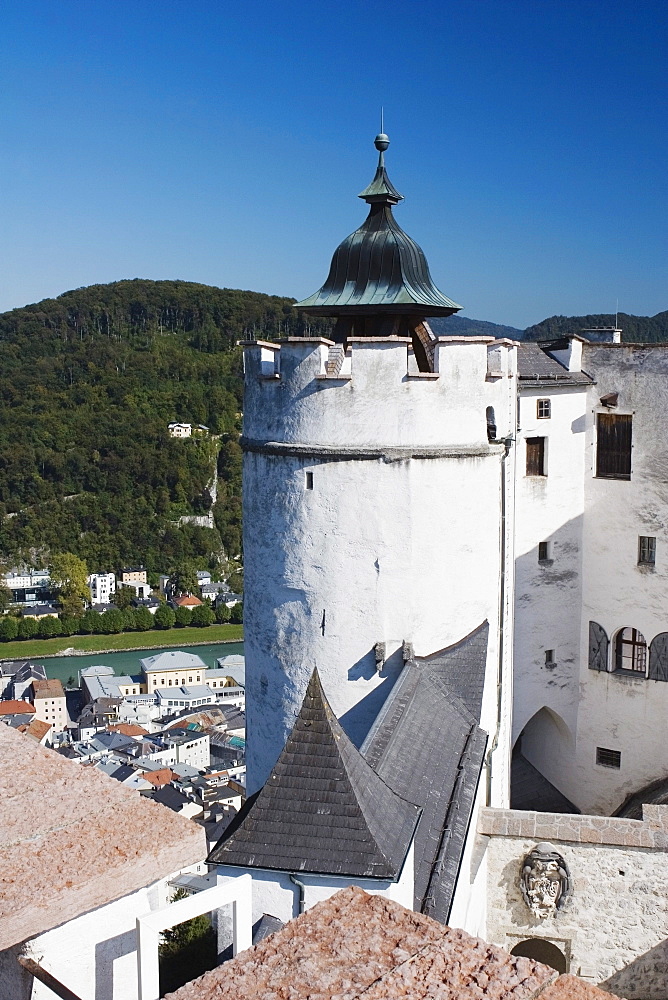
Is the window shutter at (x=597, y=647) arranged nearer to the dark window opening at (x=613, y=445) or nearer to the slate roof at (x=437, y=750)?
the dark window opening at (x=613, y=445)

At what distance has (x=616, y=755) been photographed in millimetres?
15672

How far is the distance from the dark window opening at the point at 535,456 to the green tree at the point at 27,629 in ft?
295

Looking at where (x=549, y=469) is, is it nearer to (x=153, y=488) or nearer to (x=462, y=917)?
(x=462, y=917)

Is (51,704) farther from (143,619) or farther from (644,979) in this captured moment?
(644,979)

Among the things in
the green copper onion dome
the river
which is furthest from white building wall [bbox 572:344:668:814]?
the river

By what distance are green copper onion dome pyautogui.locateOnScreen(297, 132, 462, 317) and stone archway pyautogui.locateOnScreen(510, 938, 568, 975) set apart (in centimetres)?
718

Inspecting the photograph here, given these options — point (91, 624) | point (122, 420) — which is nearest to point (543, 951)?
point (91, 624)

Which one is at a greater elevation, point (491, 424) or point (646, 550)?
point (491, 424)

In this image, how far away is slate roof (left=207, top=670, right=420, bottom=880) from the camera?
6.62 m

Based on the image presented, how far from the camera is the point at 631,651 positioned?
611 inches

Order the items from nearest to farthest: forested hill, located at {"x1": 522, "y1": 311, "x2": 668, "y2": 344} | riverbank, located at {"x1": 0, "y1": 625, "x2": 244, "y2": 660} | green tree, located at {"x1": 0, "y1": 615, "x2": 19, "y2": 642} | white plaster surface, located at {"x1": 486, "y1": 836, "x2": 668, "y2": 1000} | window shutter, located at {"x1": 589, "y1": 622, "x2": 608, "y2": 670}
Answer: white plaster surface, located at {"x1": 486, "y1": 836, "x2": 668, "y2": 1000} < window shutter, located at {"x1": 589, "y1": 622, "x2": 608, "y2": 670} < forested hill, located at {"x1": 522, "y1": 311, "x2": 668, "y2": 344} < riverbank, located at {"x1": 0, "y1": 625, "x2": 244, "y2": 660} < green tree, located at {"x1": 0, "y1": 615, "x2": 19, "y2": 642}

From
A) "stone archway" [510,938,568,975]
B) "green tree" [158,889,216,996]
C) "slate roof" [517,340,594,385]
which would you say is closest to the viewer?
"green tree" [158,889,216,996]

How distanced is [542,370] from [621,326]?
770 centimetres

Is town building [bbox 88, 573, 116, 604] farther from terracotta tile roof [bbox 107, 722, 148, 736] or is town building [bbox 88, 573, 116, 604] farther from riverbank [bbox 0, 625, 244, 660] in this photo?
terracotta tile roof [bbox 107, 722, 148, 736]
